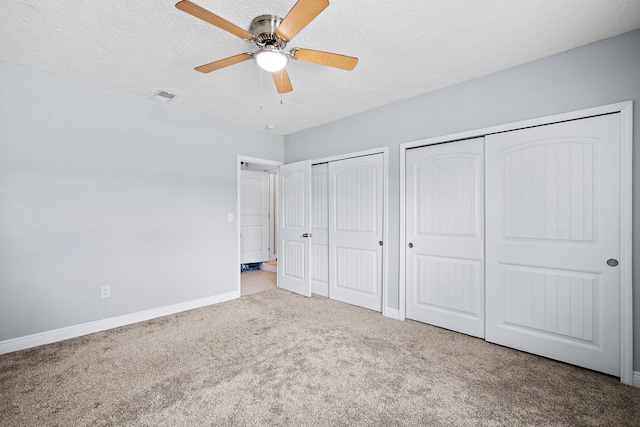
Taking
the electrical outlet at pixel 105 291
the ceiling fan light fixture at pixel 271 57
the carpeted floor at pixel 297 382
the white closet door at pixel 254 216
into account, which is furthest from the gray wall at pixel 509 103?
the electrical outlet at pixel 105 291

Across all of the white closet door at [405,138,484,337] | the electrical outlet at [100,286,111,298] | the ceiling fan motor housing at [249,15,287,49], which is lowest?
the electrical outlet at [100,286,111,298]

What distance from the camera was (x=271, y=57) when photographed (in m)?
1.89

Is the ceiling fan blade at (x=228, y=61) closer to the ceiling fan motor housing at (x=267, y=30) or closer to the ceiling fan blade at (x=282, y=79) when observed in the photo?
the ceiling fan motor housing at (x=267, y=30)

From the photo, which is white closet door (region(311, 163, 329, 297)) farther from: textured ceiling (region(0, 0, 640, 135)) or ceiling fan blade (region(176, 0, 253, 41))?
ceiling fan blade (region(176, 0, 253, 41))

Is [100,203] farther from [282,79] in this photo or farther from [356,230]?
[356,230]

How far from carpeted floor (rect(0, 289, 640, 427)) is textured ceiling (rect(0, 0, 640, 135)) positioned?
101 inches

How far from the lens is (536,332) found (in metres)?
2.42

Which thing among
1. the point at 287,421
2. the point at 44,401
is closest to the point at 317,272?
the point at 287,421

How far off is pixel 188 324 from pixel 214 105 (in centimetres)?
259

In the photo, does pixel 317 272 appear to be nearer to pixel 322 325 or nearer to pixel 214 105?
pixel 322 325

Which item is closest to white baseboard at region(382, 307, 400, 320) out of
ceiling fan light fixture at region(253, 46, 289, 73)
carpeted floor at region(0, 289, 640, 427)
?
carpeted floor at region(0, 289, 640, 427)

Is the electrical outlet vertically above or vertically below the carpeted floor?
above

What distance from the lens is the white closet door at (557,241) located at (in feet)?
6.92

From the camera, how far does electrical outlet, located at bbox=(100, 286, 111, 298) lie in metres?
2.94
